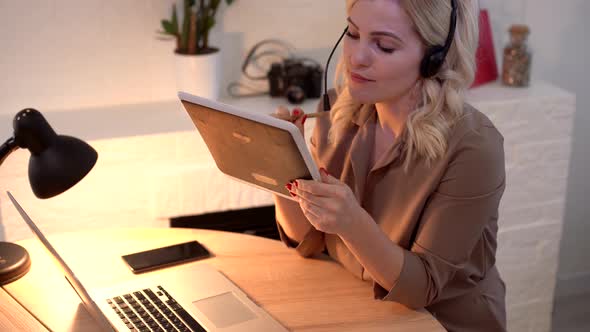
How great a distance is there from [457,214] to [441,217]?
3 centimetres

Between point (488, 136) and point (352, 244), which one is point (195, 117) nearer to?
point (352, 244)

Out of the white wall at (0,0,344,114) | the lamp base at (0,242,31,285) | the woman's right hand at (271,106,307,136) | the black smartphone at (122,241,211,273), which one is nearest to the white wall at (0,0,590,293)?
the white wall at (0,0,344,114)

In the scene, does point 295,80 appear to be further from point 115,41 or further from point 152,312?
point 152,312

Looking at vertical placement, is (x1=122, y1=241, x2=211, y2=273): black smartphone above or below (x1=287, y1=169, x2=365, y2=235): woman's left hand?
below

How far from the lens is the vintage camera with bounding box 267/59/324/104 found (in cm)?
223

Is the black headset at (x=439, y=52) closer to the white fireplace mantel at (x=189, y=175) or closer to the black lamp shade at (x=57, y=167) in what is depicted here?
the black lamp shade at (x=57, y=167)

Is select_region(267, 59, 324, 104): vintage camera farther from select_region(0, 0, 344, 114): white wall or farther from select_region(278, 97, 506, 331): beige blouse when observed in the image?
select_region(278, 97, 506, 331): beige blouse

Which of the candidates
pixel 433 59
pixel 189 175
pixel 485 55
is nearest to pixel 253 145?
pixel 433 59

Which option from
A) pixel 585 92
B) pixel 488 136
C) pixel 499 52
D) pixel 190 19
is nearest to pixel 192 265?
pixel 488 136

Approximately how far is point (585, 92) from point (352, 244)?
1660 millimetres

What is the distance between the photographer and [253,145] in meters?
1.30

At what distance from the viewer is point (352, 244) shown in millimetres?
1341

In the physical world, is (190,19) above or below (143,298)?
above

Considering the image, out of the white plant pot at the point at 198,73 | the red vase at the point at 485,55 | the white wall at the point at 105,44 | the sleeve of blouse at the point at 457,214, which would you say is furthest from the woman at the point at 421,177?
the red vase at the point at 485,55
